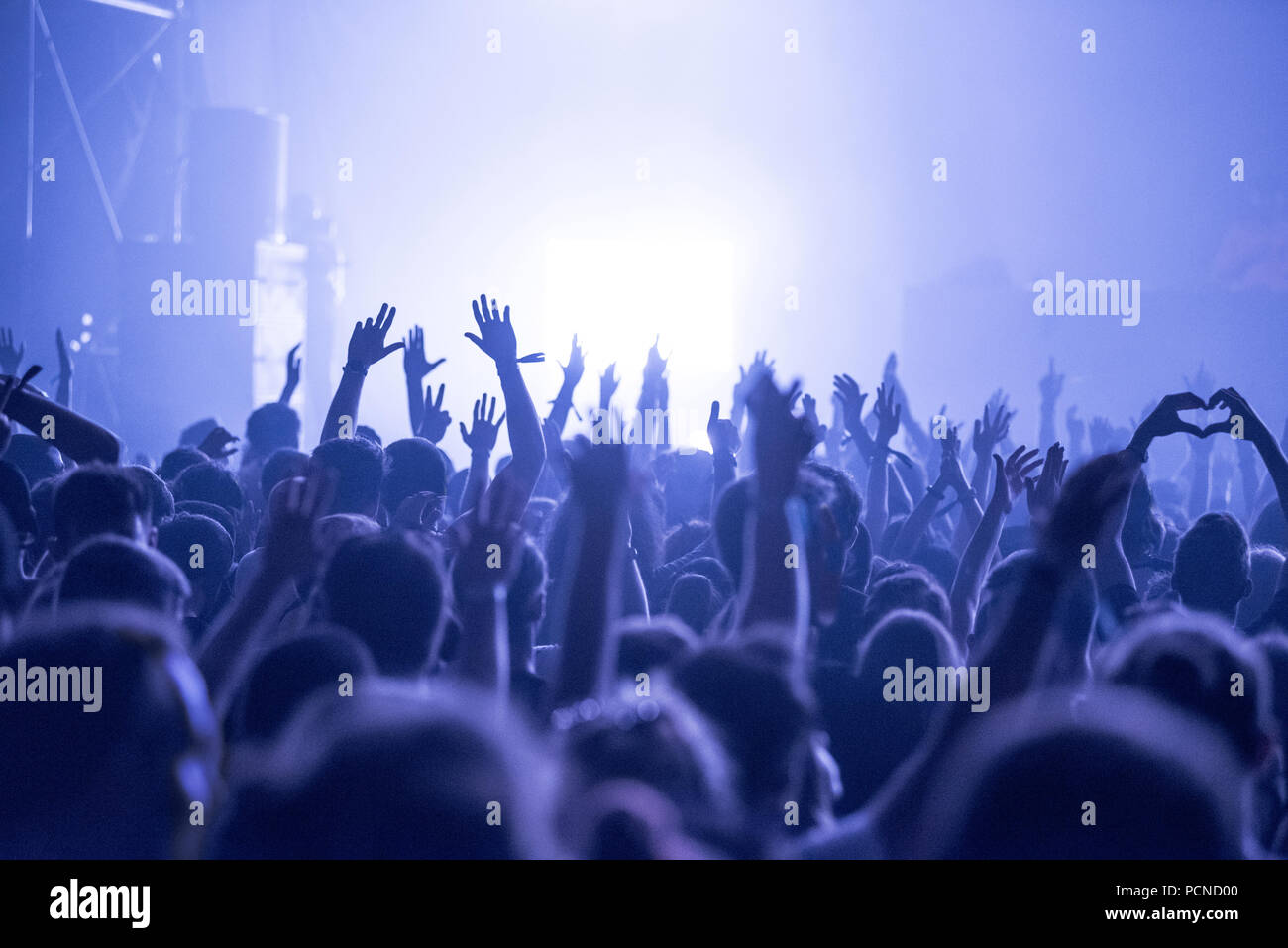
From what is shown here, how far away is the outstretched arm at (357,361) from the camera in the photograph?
3.42 metres

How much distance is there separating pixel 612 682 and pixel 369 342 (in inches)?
84.1

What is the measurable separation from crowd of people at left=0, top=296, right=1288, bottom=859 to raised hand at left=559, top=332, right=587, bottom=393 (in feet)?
3.54

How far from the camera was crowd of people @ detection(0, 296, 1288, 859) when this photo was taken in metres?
1.17

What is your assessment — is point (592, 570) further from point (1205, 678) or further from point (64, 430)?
point (64, 430)

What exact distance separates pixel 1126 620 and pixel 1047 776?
4.53 feet

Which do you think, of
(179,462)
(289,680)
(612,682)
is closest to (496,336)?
(179,462)

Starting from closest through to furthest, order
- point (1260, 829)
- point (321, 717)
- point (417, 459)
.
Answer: point (321, 717)
point (1260, 829)
point (417, 459)

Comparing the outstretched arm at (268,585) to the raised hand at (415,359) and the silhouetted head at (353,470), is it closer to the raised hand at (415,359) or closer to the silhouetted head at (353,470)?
the silhouetted head at (353,470)

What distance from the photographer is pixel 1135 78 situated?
10891mm

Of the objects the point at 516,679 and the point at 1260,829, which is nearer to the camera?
the point at 1260,829

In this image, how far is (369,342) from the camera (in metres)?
3.57

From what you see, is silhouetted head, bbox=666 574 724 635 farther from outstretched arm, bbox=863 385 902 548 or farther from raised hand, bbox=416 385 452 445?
raised hand, bbox=416 385 452 445

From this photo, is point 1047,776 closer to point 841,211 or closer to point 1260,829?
point 1260,829
